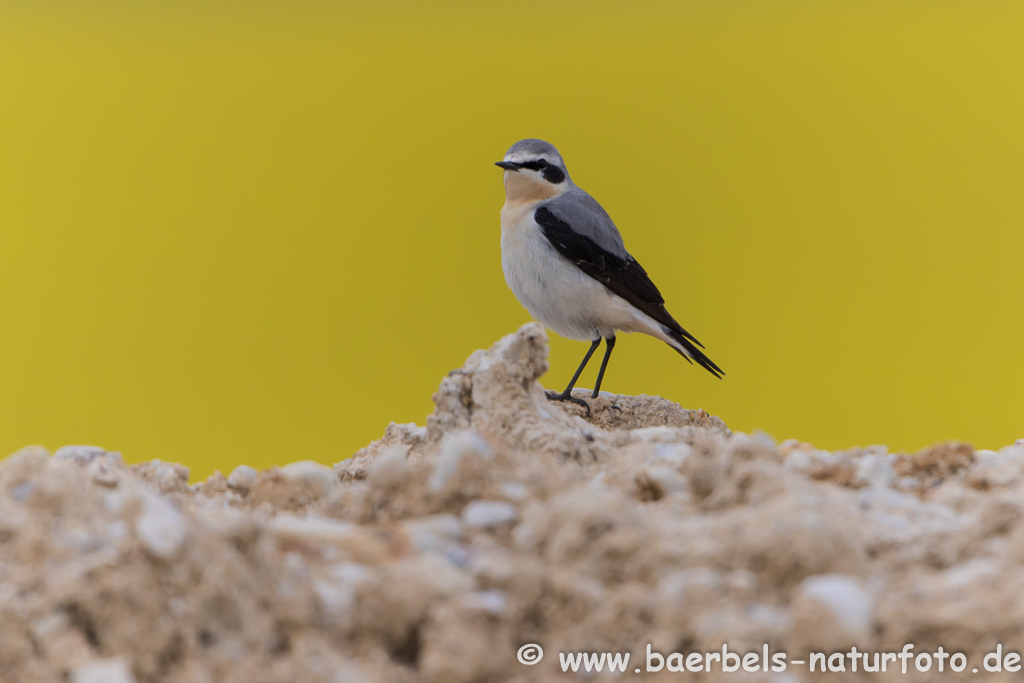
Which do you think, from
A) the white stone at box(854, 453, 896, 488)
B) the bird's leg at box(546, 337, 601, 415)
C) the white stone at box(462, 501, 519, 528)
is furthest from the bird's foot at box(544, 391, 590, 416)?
the white stone at box(462, 501, 519, 528)

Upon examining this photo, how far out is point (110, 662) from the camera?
1.99 meters

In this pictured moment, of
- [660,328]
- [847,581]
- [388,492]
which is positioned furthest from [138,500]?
[660,328]

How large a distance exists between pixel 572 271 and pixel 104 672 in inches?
157

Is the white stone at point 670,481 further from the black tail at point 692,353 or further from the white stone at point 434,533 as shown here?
the black tail at point 692,353

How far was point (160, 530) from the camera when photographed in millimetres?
2117

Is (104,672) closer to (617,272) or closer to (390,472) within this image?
(390,472)

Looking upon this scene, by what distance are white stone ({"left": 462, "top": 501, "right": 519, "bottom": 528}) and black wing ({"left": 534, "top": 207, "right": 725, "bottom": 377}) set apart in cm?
314

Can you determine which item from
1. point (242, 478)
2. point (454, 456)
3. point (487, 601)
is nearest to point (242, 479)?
point (242, 478)

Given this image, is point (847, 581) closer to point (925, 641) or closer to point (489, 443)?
point (925, 641)

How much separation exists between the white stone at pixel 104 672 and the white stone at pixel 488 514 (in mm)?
901

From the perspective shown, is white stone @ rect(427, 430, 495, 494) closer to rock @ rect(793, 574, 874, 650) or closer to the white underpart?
rock @ rect(793, 574, 874, 650)

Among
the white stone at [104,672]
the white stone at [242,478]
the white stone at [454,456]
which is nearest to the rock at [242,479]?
the white stone at [242,478]

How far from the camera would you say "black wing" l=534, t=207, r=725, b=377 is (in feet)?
18.4

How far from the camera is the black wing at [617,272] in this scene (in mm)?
5609
